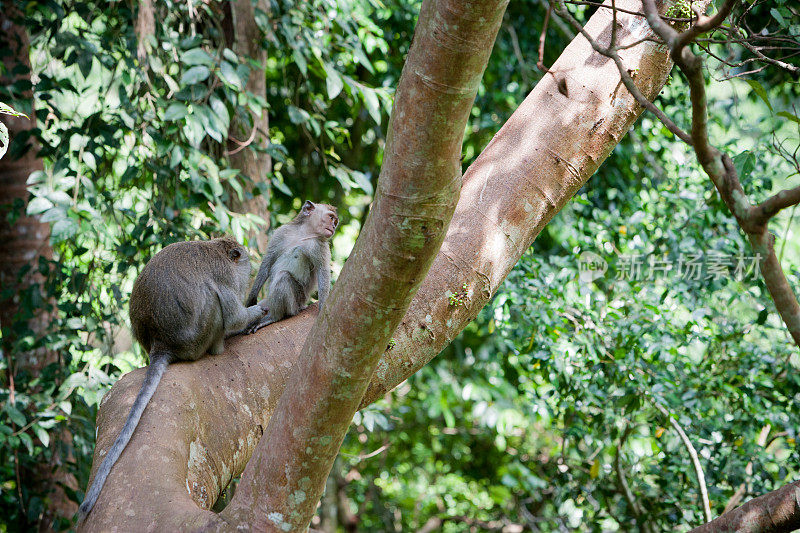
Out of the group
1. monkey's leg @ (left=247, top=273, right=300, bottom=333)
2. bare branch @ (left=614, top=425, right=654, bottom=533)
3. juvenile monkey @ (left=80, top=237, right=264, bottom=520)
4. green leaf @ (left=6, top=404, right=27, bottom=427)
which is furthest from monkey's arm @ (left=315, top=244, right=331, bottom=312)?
bare branch @ (left=614, top=425, right=654, bottom=533)

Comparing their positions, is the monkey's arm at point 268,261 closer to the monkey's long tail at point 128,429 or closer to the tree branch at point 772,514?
the monkey's long tail at point 128,429

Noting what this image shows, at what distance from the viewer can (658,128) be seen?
591 cm

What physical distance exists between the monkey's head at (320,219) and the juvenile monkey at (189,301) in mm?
622

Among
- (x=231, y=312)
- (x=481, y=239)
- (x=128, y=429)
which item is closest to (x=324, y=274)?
(x=231, y=312)

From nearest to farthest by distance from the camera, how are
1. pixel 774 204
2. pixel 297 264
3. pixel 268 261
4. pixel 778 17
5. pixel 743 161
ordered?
pixel 774 204, pixel 743 161, pixel 778 17, pixel 297 264, pixel 268 261

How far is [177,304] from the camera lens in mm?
3352

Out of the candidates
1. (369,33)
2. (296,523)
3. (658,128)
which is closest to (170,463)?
(296,523)

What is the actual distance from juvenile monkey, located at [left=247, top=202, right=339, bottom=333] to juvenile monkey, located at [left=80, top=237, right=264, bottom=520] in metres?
0.32

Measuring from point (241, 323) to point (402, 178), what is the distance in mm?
2383

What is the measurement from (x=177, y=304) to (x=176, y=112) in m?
0.99

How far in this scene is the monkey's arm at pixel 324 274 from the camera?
412 cm

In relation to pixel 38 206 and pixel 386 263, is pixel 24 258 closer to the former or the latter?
pixel 38 206

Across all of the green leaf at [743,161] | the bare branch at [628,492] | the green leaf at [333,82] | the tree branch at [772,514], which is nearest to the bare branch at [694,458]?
the bare branch at [628,492]

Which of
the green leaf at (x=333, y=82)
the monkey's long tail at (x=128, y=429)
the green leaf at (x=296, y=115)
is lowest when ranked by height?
the monkey's long tail at (x=128, y=429)
